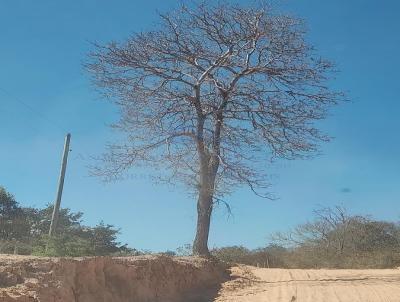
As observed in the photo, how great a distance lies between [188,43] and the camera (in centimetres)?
2152

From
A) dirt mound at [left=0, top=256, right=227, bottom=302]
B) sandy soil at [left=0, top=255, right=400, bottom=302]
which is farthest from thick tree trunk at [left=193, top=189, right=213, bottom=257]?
dirt mound at [left=0, top=256, right=227, bottom=302]

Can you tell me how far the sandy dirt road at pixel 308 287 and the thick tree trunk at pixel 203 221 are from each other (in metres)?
1.57

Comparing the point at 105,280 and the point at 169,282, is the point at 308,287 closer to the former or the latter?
the point at 169,282

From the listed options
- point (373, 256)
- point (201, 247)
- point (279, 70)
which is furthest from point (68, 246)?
point (373, 256)

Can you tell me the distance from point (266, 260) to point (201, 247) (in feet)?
37.6

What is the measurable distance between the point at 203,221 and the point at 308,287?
6030 mm

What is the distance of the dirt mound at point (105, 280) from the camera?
872cm

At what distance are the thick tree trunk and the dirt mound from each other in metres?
3.17

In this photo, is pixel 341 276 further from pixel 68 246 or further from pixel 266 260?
pixel 266 260

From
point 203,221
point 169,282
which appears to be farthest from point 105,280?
point 203,221

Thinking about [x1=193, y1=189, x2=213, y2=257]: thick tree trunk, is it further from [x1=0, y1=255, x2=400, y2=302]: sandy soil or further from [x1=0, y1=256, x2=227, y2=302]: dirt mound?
[x1=0, y1=256, x2=227, y2=302]: dirt mound

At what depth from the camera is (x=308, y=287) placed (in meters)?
16.3

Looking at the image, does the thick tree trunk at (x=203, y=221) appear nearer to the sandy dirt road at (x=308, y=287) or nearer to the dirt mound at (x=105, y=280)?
the sandy dirt road at (x=308, y=287)

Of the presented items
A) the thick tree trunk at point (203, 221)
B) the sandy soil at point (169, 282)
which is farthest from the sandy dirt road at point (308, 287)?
the thick tree trunk at point (203, 221)
